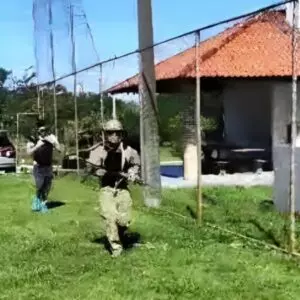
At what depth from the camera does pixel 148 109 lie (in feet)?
46.4

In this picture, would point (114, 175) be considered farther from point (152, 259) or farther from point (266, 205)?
point (266, 205)

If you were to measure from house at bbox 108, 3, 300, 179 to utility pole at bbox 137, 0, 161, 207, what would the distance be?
161 inches

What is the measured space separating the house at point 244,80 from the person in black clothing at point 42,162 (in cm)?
529

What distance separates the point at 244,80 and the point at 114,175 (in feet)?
37.1

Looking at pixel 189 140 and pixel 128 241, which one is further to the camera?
pixel 189 140

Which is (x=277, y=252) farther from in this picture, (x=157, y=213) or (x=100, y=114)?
(x=100, y=114)

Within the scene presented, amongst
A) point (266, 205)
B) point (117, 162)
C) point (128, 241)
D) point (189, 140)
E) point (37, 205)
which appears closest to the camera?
point (117, 162)

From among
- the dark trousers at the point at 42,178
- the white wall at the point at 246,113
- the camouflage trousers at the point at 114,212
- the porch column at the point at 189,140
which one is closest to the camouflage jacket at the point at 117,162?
the camouflage trousers at the point at 114,212

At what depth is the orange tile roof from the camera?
745 inches

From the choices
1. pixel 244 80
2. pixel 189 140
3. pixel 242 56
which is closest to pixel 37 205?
pixel 189 140

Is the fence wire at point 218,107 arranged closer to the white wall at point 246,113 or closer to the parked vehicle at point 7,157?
the white wall at point 246,113

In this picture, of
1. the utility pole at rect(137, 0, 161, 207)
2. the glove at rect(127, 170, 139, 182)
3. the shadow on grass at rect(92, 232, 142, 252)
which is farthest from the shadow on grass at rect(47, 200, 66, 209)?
the glove at rect(127, 170, 139, 182)

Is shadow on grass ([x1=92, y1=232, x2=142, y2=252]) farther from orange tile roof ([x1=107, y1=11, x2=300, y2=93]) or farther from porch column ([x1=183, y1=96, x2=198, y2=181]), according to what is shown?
orange tile roof ([x1=107, y1=11, x2=300, y2=93])

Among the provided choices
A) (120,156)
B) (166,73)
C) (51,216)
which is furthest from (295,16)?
(166,73)
